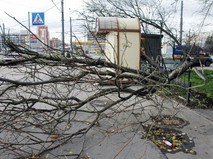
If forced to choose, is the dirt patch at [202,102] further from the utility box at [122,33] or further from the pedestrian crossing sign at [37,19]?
the pedestrian crossing sign at [37,19]

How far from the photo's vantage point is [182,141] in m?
3.92

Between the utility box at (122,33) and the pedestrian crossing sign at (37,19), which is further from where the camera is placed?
the utility box at (122,33)

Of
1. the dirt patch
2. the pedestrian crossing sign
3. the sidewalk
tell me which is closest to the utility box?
the pedestrian crossing sign

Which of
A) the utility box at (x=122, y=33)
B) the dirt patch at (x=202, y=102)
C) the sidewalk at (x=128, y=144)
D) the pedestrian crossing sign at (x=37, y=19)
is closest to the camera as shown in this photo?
the sidewalk at (x=128, y=144)

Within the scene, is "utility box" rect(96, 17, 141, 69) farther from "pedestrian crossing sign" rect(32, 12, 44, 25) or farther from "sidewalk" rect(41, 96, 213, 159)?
"sidewalk" rect(41, 96, 213, 159)

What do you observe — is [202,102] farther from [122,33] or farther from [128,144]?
[122,33]

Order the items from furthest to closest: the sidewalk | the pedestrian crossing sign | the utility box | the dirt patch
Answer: the utility box
the pedestrian crossing sign
the dirt patch
the sidewalk

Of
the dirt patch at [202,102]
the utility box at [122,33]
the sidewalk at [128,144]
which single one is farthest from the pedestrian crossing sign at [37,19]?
the dirt patch at [202,102]

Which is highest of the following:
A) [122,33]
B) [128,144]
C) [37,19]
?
[37,19]

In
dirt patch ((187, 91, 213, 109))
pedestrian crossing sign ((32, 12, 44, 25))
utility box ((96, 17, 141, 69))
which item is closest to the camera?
dirt patch ((187, 91, 213, 109))

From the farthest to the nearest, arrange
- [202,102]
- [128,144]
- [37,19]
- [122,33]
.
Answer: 1. [122,33]
2. [37,19]
3. [202,102]
4. [128,144]

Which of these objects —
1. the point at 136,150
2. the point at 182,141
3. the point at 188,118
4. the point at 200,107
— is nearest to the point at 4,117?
the point at 136,150

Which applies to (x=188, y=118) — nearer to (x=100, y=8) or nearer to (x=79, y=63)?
(x=79, y=63)

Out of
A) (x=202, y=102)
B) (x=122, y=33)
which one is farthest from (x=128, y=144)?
(x=122, y=33)
